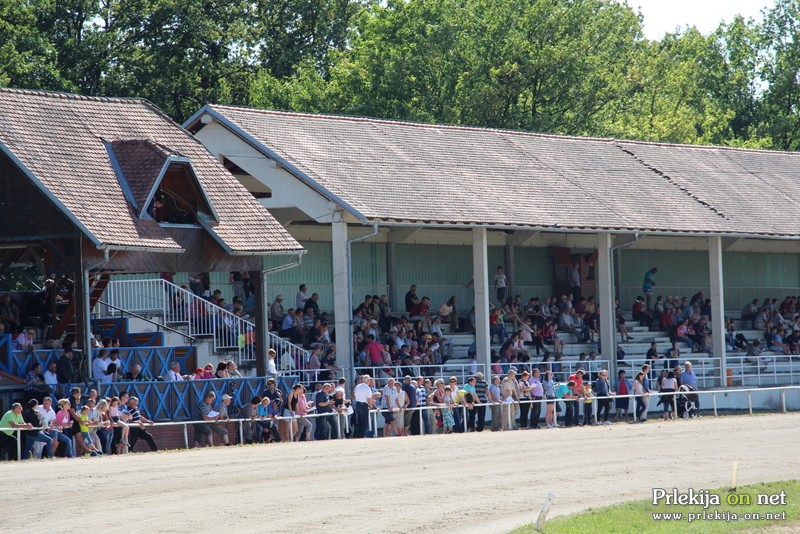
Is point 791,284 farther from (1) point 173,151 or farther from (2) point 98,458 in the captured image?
(2) point 98,458

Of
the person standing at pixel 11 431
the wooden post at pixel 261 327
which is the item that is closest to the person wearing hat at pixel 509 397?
the wooden post at pixel 261 327

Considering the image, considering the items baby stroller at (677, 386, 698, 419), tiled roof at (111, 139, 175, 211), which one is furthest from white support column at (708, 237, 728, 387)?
tiled roof at (111, 139, 175, 211)

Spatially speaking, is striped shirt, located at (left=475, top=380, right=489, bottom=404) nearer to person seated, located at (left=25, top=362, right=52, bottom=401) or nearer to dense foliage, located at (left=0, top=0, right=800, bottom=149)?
person seated, located at (left=25, top=362, right=52, bottom=401)

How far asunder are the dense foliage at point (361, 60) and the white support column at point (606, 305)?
15731mm

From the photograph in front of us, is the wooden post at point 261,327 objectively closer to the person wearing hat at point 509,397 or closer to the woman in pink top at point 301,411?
the woman in pink top at point 301,411

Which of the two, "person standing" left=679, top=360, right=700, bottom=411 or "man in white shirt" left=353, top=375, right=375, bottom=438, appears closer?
"man in white shirt" left=353, top=375, right=375, bottom=438

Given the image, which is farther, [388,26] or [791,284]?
[388,26]

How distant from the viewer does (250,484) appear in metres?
19.1

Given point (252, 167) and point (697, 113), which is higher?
point (697, 113)

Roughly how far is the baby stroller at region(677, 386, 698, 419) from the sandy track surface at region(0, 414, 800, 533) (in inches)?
227

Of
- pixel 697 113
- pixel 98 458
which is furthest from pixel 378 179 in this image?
pixel 697 113

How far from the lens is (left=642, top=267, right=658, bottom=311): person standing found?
41156mm

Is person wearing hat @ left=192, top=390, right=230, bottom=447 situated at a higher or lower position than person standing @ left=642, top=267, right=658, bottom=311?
lower

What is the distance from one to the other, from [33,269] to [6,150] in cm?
1426
